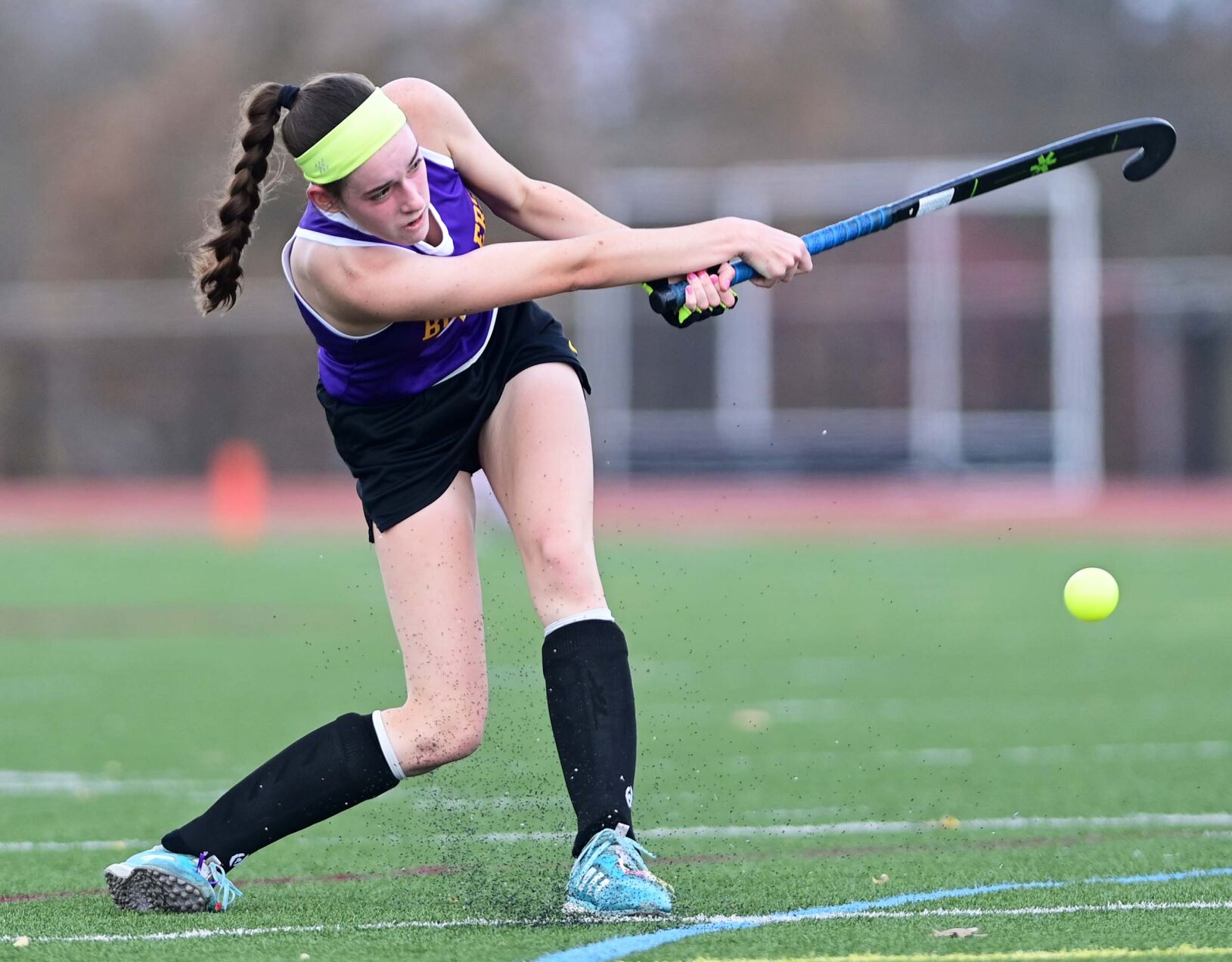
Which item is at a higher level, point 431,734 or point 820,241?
point 820,241

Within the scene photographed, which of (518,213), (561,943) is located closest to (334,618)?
(518,213)

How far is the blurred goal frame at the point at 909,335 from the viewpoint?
1025 inches

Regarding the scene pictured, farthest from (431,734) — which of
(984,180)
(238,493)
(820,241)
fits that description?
(238,493)

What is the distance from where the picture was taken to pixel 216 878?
4.12m

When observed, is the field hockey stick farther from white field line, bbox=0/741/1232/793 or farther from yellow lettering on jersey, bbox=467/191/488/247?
white field line, bbox=0/741/1232/793

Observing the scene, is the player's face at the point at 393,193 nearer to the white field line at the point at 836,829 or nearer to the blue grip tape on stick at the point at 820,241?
the blue grip tape on stick at the point at 820,241

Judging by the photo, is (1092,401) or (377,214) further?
(1092,401)

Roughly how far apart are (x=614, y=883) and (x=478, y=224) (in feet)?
4.86

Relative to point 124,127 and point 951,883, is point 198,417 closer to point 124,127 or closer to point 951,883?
point 124,127

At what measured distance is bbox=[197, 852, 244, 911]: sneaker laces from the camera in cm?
409

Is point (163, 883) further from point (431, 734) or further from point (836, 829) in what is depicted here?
point (836, 829)

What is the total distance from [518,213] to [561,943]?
5.70ft

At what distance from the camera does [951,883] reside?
4137 millimetres

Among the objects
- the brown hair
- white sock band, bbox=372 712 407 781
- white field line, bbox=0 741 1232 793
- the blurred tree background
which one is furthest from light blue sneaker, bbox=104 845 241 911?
the blurred tree background
